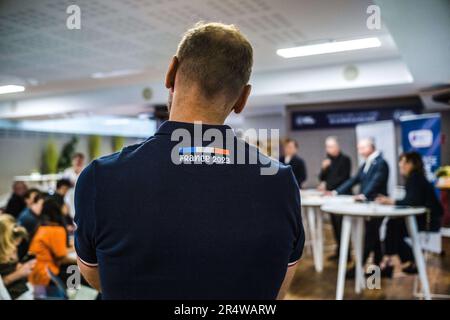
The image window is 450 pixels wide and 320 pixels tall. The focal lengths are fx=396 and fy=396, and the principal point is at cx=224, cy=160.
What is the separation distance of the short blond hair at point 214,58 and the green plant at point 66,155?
11.6 m

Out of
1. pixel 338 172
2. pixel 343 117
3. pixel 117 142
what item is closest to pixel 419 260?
pixel 338 172

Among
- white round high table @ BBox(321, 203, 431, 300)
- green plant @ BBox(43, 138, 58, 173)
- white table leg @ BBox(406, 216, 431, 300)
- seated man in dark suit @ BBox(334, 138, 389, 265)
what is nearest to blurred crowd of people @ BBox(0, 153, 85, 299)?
white round high table @ BBox(321, 203, 431, 300)

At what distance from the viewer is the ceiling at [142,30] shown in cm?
319

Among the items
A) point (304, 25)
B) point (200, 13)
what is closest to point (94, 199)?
point (200, 13)

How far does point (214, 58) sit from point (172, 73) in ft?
0.31

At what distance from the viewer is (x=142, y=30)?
12.6ft

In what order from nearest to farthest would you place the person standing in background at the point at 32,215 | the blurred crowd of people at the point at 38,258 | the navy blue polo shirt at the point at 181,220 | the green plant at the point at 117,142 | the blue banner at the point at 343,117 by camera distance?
1. the navy blue polo shirt at the point at 181,220
2. the blurred crowd of people at the point at 38,258
3. the person standing in background at the point at 32,215
4. the blue banner at the point at 343,117
5. the green plant at the point at 117,142

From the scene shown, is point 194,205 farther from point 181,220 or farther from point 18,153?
point 18,153

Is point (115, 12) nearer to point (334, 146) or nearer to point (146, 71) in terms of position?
point (146, 71)

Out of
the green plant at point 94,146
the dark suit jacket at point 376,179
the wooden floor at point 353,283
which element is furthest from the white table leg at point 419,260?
the green plant at point 94,146

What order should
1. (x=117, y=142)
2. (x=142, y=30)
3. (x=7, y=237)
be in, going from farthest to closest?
1. (x=117, y=142)
2. (x=142, y=30)
3. (x=7, y=237)

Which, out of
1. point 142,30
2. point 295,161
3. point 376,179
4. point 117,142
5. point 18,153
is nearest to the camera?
point 142,30

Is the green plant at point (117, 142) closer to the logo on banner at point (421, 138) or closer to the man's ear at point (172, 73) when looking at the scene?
the logo on banner at point (421, 138)

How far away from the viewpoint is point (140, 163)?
0.63 metres
